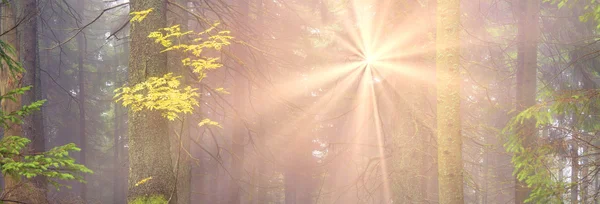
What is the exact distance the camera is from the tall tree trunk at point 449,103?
20.5 ft

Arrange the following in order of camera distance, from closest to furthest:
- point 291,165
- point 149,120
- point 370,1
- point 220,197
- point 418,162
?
1. point 149,120
2. point 418,162
3. point 370,1
4. point 291,165
5. point 220,197

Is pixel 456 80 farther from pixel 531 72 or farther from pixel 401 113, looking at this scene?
pixel 531 72

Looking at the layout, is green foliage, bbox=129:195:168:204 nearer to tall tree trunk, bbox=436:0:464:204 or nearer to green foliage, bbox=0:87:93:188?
green foliage, bbox=0:87:93:188

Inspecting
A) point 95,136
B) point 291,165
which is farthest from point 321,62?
point 95,136

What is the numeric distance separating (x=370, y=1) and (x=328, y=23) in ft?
38.3

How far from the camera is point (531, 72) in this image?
11.9 metres

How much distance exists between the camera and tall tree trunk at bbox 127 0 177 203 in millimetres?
6609

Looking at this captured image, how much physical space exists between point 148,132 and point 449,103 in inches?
176

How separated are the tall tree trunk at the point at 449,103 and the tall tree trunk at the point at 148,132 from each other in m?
4.10

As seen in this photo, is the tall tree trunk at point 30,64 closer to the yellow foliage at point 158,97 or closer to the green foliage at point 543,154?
the yellow foliage at point 158,97

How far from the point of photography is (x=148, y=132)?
668 centimetres

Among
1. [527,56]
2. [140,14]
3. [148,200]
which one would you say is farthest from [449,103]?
[527,56]

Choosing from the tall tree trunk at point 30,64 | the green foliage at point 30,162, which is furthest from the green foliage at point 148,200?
the tall tree trunk at point 30,64

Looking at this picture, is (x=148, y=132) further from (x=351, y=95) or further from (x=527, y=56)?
(x=527, y=56)
